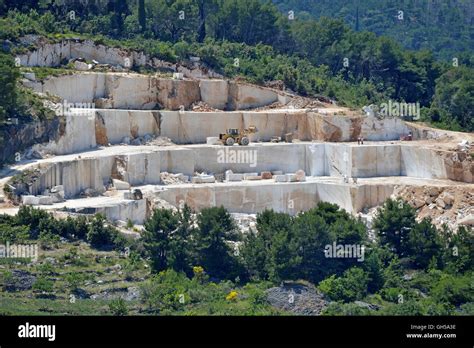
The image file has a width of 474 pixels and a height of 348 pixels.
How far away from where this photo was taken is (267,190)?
2258 inches

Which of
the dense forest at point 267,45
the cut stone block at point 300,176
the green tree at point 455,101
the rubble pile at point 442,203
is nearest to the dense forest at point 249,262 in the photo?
the rubble pile at point 442,203

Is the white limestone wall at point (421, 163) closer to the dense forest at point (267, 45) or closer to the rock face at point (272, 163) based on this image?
the rock face at point (272, 163)

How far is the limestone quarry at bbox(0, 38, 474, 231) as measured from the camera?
54.2 meters

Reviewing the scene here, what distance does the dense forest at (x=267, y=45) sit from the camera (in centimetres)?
6556

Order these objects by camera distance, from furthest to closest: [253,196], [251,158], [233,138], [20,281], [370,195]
Result: 1. [233,138]
2. [251,158]
3. [370,195]
4. [253,196]
5. [20,281]

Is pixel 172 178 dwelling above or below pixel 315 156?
below

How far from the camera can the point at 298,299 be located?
4372cm

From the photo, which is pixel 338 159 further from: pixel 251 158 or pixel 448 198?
pixel 448 198

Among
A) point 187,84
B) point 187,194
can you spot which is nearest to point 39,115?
point 187,194

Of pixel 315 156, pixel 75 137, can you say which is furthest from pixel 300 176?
pixel 75 137

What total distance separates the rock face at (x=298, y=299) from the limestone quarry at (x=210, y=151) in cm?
786

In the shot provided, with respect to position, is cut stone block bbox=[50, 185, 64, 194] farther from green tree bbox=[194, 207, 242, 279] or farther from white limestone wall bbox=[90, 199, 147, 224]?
green tree bbox=[194, 207, 242, 279]

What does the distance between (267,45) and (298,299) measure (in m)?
30.5
